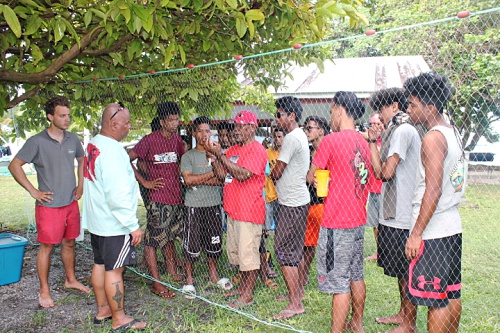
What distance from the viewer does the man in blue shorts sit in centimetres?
232

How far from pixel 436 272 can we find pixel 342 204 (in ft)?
2.30

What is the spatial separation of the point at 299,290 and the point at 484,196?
5569 mm

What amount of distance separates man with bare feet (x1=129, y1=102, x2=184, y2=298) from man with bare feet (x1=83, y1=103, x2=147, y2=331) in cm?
80

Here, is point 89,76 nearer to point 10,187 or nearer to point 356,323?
point 356,323

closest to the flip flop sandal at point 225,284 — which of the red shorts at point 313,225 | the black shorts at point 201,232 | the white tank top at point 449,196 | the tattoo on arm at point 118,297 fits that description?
the black shorts at point 201,232

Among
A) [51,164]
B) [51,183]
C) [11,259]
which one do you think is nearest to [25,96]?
[51,164]

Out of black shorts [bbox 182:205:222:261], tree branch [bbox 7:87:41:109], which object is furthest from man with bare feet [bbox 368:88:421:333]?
tree branch [bbox 7:87:41:109]

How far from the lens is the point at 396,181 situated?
2.99 metres

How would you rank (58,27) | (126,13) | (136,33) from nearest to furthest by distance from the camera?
(126,13)
(58,27)
(136,33)

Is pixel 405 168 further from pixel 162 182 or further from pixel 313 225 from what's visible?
pixel 162 182

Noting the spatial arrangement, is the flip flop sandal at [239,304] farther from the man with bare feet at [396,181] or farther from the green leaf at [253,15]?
the green leaf at [253,15]

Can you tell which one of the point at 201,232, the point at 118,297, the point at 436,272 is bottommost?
the point at 118,297

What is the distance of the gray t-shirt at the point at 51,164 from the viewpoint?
3662mm

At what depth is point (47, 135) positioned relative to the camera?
376cm
